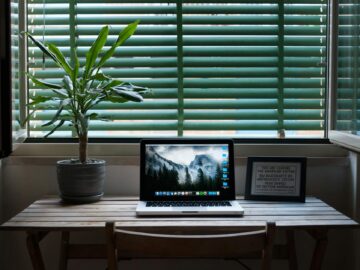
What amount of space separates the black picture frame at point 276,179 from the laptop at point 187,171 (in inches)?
4.7

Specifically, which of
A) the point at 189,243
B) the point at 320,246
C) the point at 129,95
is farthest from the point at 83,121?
the point at 320,246

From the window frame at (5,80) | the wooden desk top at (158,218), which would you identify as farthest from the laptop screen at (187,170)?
the window frame at (5,80)

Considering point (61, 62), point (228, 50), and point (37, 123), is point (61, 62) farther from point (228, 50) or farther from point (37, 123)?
point (228, 50)

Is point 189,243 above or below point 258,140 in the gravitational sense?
below

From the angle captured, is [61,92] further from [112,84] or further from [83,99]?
[112,84]

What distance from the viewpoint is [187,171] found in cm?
214

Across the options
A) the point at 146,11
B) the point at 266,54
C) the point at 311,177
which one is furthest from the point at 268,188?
the point at 146,11

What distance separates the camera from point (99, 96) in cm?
214

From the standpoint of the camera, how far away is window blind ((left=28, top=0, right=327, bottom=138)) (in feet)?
7.81

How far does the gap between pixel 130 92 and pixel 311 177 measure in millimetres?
957

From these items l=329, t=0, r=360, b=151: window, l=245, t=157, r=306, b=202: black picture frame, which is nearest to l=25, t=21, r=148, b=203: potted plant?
l=245, t=157, r=306, b=202: black picture frame

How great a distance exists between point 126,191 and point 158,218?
1.72ft

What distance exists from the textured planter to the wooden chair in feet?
2.08

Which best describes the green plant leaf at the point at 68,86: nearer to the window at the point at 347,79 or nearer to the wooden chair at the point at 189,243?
the wooden chair at the point at 189,243
